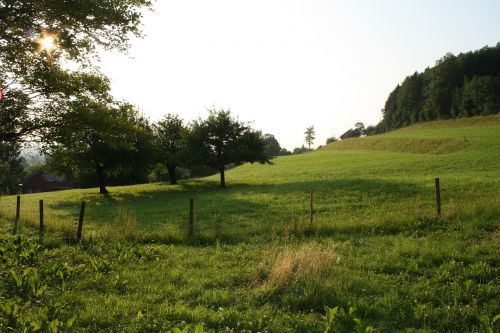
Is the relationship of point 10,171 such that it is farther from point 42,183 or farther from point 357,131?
point 357,131

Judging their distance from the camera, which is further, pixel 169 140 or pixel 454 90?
pixel 454 90

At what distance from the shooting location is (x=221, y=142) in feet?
145

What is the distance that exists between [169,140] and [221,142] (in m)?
8.64

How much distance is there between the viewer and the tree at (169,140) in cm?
4696

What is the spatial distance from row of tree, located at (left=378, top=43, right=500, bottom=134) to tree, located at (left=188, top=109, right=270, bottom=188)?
75866 millimetres

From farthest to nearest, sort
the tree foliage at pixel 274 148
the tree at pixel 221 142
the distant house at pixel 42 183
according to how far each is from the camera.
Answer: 1. the tree foliage at pixel 274 148
2. the distant house at pixel 42 183
3. the tree at pixel 221 142

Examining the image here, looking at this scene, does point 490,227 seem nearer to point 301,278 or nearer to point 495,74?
point 301,278

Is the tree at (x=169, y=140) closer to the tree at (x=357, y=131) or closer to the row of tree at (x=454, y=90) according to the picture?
the row of tree at (x=454, y=90)

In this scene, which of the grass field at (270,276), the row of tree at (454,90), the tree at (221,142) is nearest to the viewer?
the grass field at (270,276)

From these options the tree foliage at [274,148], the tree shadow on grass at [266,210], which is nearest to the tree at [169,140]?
the tree shadow on grass at [266,210]

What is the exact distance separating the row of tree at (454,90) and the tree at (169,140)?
78486 millimetres

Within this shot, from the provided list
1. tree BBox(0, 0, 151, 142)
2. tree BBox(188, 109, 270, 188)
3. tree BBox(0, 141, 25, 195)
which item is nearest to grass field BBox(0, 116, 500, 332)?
tree BBox(0, 0, 151, 142)

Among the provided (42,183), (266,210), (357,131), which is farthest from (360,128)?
(266,210)

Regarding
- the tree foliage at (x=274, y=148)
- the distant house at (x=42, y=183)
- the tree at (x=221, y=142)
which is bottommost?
the distant house at (x=42, y=183)
